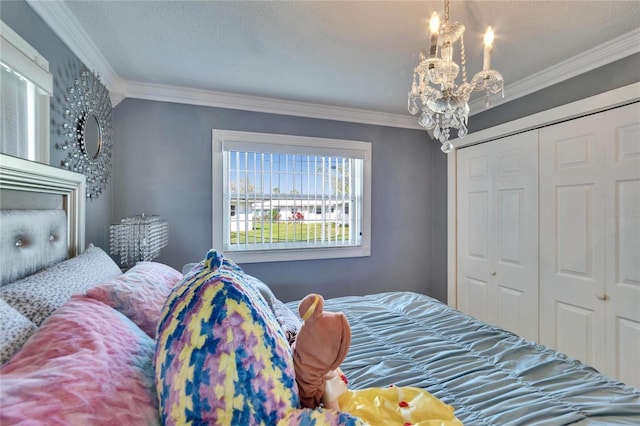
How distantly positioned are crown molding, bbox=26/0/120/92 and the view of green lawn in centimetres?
161

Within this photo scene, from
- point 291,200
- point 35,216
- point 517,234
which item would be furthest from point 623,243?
point 35,216

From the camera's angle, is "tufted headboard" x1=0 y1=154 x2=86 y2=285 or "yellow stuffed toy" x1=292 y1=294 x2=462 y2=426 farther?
"tufted headboard" x1=0 y1=154 x2=86 y2=285

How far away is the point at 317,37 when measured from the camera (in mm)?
1769

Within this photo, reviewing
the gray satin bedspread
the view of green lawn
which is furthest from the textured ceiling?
the gray satin bedspread

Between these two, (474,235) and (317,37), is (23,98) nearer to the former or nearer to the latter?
(317,37)

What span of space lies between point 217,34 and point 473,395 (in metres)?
2.22

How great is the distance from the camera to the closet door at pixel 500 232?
94.4 inches

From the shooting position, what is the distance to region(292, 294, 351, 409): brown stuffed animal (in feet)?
2.33

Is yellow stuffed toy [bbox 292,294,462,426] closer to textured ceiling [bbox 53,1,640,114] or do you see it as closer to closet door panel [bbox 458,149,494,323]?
textured ceiling [bbox 53,1,640,114]

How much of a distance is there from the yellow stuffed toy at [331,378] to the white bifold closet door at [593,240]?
1.85 meters

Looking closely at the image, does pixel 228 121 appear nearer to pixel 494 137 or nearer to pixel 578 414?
pixel 494 137

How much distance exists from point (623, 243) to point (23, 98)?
3.43m

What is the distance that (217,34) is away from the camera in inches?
68.9

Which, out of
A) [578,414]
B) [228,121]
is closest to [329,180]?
[228,121]
